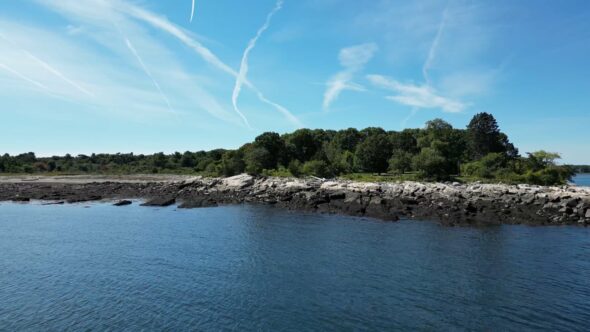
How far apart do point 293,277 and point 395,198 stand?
36916mm

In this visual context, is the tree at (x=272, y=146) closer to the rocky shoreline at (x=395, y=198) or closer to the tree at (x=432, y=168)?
the rocky shoreline at (x=395, y=198)

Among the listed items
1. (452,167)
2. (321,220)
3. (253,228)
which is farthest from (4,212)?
(452,167)

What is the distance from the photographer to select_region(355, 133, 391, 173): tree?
3917 inches

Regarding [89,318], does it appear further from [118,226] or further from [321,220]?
[321,220]

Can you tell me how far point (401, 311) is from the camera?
19141 mm

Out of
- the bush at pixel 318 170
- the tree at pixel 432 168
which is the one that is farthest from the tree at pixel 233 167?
the tree at pixel 432 168

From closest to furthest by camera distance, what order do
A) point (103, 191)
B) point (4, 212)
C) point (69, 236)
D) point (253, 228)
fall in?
point (69, 236)
point (253, 228)
point (4, 212)
point (103, 191)

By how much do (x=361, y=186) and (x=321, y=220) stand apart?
19.6 m

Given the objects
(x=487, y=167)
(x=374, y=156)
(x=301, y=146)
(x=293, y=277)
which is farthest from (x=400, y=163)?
(x=293, y=277)

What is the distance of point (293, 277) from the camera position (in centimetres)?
2462

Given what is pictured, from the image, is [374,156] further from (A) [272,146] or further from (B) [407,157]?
(A) [272,146]

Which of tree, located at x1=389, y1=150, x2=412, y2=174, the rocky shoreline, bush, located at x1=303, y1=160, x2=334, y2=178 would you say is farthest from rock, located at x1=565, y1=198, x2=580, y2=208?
bush, located at x1=303, y1=160, x2=334, y2=178

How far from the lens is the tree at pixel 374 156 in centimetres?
9950

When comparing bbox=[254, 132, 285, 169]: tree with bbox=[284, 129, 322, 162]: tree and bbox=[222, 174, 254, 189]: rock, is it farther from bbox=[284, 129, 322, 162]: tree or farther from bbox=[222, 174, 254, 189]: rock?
bbox=[222, 174, 254, 189]: rock
